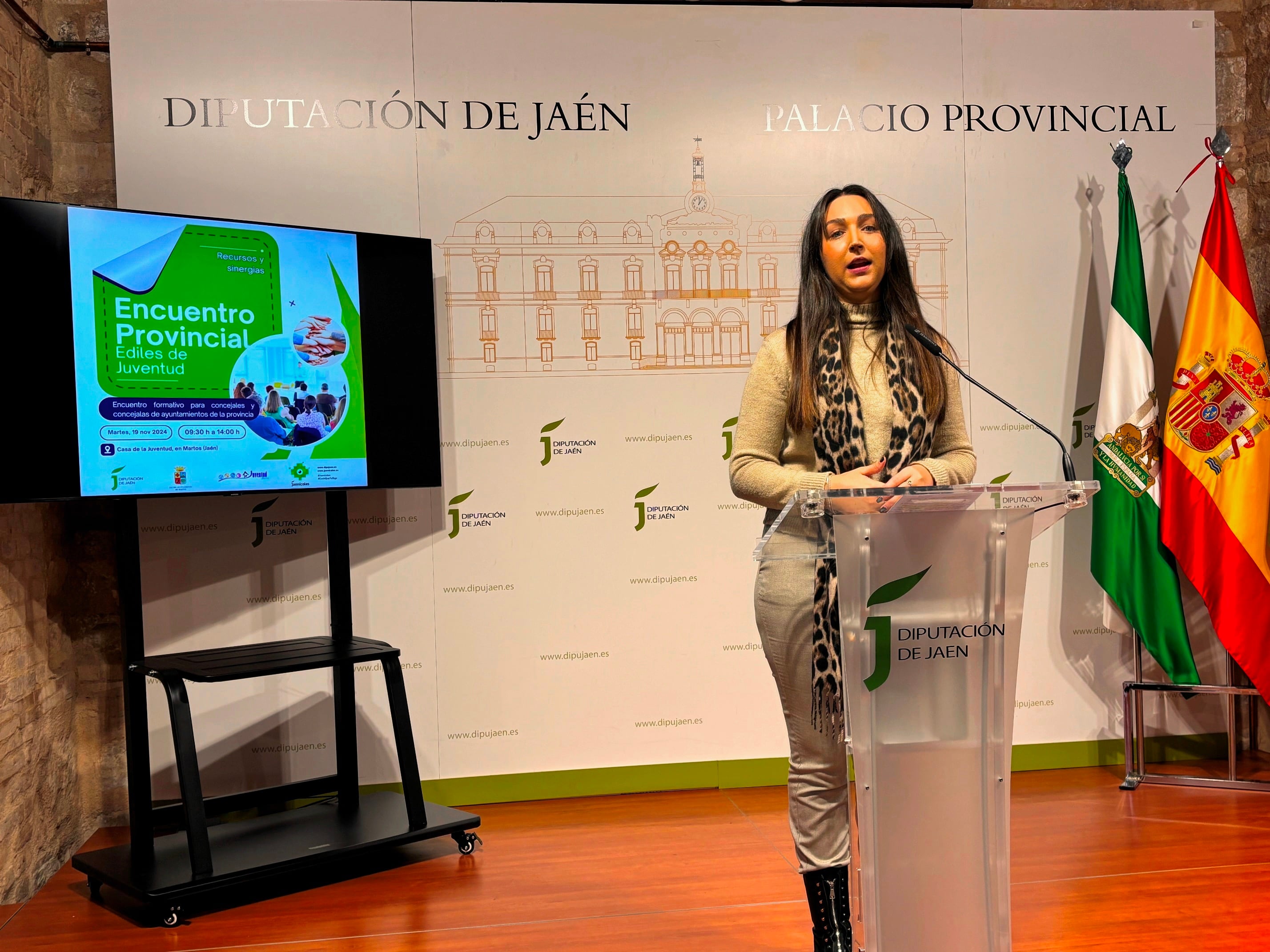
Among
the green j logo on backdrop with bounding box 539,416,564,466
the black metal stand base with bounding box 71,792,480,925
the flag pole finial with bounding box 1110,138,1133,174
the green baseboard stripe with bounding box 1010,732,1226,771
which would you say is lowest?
the green baseboard stripe with bounding box 1010,732,1226,771

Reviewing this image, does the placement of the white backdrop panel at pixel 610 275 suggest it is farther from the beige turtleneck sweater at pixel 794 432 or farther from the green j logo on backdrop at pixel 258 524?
the beige turtleneck sweater at pixel 794 432

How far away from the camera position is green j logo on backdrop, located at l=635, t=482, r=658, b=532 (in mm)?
3762

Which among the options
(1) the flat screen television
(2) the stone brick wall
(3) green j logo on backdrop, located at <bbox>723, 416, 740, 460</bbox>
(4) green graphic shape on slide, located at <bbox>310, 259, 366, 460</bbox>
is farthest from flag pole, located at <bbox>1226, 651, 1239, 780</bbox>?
(2) the stone brick wall

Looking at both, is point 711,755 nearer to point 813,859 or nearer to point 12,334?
point 813,859

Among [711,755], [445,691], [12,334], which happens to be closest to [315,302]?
[12,334]

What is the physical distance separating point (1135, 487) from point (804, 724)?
2211mm

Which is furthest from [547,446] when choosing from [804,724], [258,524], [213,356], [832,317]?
[804,724]

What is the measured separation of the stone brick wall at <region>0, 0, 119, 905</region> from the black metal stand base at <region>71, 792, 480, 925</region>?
0.27 metres

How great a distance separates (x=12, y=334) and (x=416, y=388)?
3.60ft

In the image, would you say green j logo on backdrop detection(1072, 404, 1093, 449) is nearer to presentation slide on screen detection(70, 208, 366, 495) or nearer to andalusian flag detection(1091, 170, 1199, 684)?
andalusian flag detection(1091, 170, 1199, 684)

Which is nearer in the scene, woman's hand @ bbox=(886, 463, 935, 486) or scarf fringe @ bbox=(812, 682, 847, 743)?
woman's hand @ bbox=(886, 463, 935, 486)

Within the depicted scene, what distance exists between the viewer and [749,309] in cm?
382

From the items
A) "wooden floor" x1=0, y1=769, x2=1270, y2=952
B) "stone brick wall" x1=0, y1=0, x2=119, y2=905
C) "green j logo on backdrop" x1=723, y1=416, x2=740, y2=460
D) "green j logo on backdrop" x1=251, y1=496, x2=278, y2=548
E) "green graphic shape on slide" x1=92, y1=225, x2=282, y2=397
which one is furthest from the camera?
"green j logo on backdrop" x1=723, y1=416, x2=740, y2=460

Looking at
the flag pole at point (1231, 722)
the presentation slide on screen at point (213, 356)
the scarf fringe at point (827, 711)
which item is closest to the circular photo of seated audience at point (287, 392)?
the presentation slide on screen at point (213, 356)
